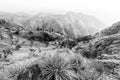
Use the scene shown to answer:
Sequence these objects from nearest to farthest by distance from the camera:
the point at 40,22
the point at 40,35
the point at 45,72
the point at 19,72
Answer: the point at 45,72 < the point at 19,72 < the point at 40,35 < the point at 40,22

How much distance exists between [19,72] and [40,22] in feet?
378

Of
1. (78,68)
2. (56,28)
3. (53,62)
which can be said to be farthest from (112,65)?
(56,28)

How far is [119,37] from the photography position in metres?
8.75

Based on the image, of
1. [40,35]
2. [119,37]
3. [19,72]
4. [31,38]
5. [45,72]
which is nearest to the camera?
[45,72]

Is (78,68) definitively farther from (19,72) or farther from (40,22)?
(40,22)

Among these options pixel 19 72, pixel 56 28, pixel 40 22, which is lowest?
pixel 19 72

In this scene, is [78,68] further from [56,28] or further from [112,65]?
[56,28]

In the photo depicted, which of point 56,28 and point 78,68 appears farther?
point 56,28

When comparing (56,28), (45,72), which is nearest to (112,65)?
(45,72)

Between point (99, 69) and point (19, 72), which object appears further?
point (99, 69)

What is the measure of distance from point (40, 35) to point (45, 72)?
3425 cm

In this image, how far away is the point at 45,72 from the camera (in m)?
4.21

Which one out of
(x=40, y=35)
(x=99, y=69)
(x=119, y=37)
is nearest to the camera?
(x=99, y=69)

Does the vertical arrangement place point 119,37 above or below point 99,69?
above
